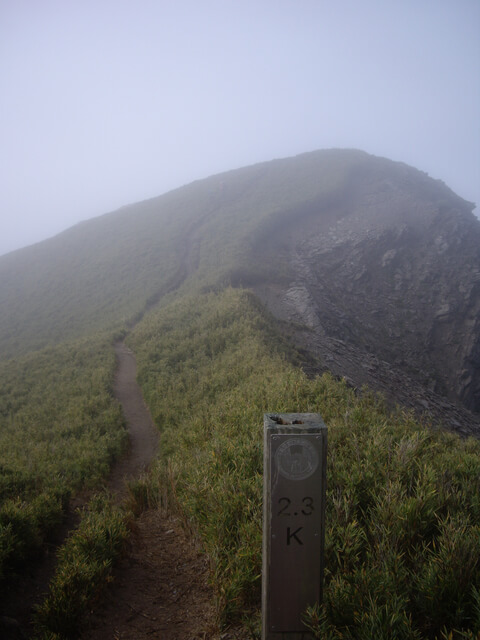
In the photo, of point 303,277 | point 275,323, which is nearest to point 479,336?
point 303,277

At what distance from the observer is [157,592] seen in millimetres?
→ 4625

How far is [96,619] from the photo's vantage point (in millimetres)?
4125

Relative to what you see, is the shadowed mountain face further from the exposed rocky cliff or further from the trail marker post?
the trail marker post

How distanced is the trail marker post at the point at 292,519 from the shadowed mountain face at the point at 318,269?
13552mm

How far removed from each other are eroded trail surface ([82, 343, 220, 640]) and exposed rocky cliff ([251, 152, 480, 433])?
11.8m

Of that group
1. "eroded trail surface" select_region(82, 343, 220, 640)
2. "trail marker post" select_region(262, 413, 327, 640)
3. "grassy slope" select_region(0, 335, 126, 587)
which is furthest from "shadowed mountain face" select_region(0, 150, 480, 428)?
"trail marker post" select_region(262, 413, 327, 640)

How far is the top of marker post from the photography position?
279cm

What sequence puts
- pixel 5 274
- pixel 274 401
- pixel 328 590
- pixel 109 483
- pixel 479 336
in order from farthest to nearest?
pixel 5 274 < pixel 479 336 < pixel 109 483 < pixel 274 401 < pixel 328 590

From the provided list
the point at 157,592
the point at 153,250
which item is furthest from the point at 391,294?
the point at 157,592

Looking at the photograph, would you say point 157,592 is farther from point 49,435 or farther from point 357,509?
point 49,435

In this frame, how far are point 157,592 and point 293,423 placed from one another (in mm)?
3324

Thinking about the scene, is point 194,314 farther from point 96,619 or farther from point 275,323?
point 96,619

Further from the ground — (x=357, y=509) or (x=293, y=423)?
(x=293, y=423)

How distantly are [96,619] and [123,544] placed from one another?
115cm
